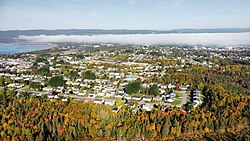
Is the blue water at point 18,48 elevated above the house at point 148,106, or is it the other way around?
the blue water at point 18,48

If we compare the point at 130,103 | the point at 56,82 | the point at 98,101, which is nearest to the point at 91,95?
the point at 98,101

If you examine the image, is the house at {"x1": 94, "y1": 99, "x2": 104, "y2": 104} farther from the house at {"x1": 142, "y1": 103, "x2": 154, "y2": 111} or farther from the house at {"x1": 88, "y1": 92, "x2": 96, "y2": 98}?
the house at {"x1": 142, "y1": 103, "x2": 154, "y2": 111}

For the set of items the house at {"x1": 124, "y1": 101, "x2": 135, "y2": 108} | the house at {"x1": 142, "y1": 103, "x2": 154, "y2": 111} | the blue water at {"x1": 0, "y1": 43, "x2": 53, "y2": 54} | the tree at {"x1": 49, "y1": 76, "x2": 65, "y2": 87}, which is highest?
the blue water at {"x1": 0, "y1": 43, "x2": 53, "y2": 54}

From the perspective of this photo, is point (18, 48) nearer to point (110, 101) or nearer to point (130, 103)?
point (110, 101)

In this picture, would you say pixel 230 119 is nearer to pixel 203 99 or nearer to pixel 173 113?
pixel 173 113

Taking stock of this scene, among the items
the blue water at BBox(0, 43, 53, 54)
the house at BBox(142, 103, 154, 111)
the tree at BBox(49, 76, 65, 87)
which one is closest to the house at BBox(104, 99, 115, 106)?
the house at BBox(142, 103, 154, 111)

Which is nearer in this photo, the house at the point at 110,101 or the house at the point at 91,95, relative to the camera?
the house at the point at 110,101

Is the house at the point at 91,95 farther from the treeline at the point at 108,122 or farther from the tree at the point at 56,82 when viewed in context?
the tree at the point at 56,82

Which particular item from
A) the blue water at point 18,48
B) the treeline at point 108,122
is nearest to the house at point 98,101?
the treeline at point 108,122

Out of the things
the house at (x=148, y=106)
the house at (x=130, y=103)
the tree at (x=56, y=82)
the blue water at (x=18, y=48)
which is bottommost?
the house at (x=148, y=106)
